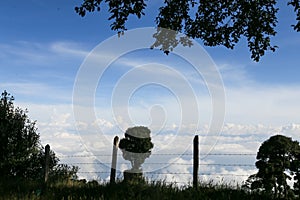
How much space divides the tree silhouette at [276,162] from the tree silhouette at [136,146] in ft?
33.8

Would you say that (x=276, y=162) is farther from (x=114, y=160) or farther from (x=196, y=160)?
(x=114, y=160)

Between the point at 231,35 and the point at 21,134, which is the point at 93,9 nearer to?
the point at 231,35

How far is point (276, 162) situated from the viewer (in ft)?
64.2

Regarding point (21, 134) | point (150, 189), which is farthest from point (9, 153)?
point (150, 189)

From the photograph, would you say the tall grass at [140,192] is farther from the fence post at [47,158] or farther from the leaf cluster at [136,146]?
the leaf cluster at [136,146]

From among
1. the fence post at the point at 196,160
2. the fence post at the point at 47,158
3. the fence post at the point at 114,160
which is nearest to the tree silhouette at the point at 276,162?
the fence post at the point at 196,160

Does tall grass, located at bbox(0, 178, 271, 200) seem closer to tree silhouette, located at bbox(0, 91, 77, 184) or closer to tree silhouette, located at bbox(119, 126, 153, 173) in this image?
tree silhouette, located at bbox(0, 91, 77, 184)

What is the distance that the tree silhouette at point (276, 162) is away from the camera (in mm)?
19219

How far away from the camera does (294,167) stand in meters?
18.9

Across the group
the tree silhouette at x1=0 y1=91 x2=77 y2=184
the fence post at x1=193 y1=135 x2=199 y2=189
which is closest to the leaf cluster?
the tree silhouette at x1=0 y1=91 x2=77 y2=184

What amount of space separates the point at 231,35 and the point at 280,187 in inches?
305

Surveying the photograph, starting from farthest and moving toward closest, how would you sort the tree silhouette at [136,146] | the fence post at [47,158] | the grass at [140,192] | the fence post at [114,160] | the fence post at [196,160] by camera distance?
the tree silhouette at [136,146]
the fence post at [47,158]
the fence post at [114,160]
the fence post at [196,160]
the grass at [140,192]

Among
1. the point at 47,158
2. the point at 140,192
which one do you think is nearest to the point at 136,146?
the point at 47,158

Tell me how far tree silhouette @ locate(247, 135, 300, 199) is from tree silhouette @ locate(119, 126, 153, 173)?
10.3m
